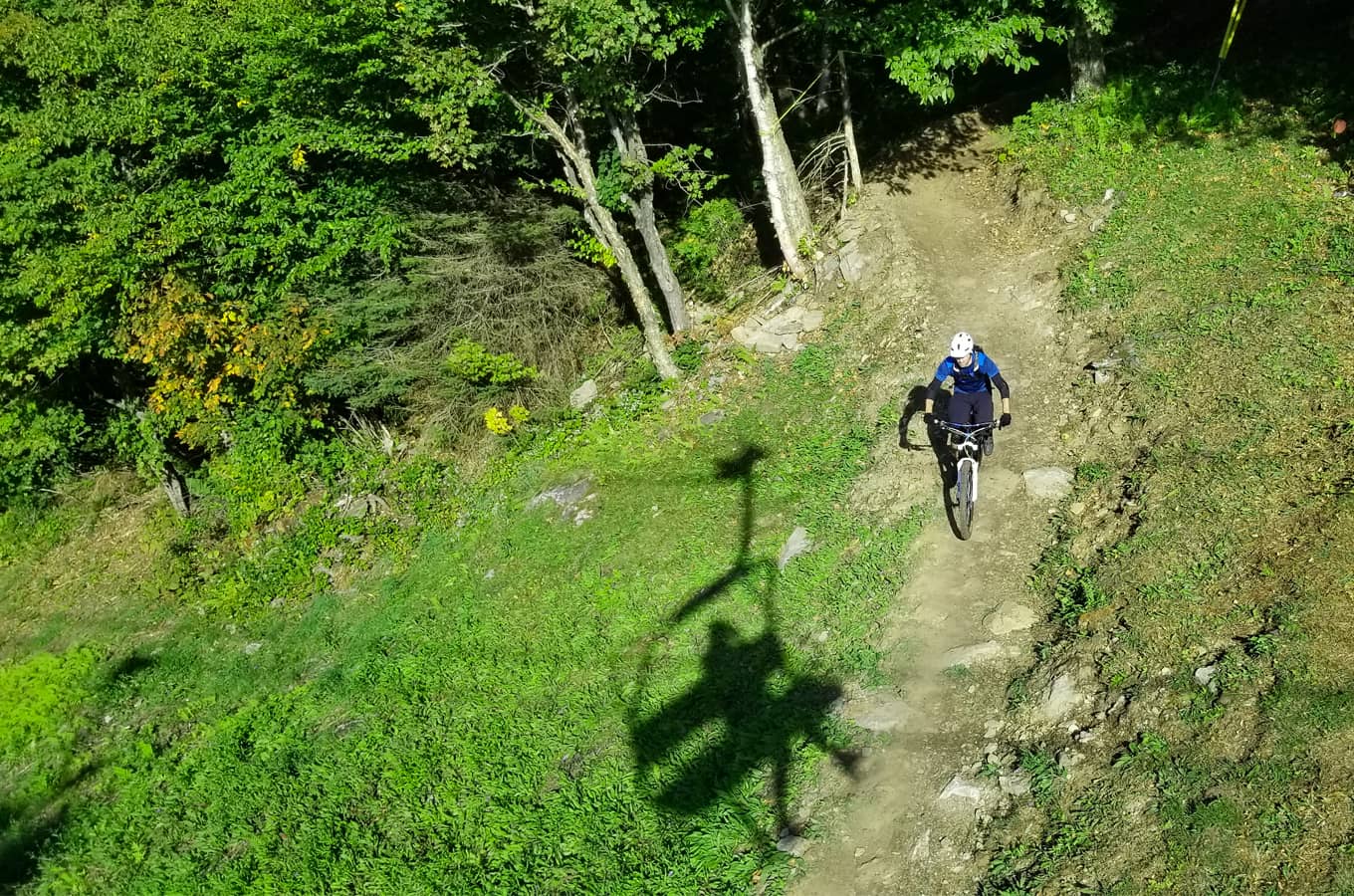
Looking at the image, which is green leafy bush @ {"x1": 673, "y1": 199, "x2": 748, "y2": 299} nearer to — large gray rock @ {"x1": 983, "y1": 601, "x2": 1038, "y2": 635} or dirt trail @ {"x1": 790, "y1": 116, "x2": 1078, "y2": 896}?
dirt trail @ {"x1": 790, "y1": 116, "x2": 1078, "y2": 896}

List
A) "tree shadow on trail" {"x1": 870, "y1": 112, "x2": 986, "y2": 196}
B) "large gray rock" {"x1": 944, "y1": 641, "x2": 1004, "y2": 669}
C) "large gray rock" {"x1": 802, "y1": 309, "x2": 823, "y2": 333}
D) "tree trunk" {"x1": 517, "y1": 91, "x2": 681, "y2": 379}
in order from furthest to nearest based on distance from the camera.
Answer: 1. "tree shadow on trail" {"x1": 870, "y1": 112, "x2": 986, "y2": 196}
2. "tree trunk" {"x1": 517, "y1": 91, "x2": 681, "y2": 379}
3. "large gray rock" {"x1": 802, "y1": 309, "x2": 823, "y2": 333}
4. "large gray rock" {"x1": 944, "y1": 641, "x2": 1004, "y2": 669}

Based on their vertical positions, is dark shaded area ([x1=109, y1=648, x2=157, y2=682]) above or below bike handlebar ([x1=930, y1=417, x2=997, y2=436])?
below

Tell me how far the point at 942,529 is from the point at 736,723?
11.1 ft

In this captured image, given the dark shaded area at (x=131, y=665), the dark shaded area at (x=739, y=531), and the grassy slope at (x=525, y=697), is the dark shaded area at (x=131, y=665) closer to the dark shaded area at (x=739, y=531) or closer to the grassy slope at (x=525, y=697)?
the grassy slope at (x=525, y=697)

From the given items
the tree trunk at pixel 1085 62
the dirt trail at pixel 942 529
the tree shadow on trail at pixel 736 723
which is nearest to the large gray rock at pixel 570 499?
the tree shadow on trail at pixel 736 723

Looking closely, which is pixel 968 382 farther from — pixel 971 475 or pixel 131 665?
pixel 131 665

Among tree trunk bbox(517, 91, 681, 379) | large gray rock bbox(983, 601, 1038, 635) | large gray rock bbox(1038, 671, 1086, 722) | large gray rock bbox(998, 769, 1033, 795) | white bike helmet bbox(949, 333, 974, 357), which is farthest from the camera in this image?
tree trunk bbox(517, 91, 681, 379)

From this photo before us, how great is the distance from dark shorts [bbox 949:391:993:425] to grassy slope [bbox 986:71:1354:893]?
5.08 ft

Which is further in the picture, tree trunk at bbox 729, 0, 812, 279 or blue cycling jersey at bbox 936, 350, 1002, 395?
tree trunk at bbox 729, 0, 812, 279

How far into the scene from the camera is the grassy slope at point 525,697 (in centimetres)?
843

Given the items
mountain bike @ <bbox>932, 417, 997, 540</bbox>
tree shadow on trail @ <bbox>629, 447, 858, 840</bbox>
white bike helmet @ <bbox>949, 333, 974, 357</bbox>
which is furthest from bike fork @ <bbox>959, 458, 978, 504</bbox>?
tree shadow on trail @ <bbox>629, 447, 858, 840</bbox>

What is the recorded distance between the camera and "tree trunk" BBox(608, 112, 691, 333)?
1570cm

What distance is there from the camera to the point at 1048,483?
10.2 m

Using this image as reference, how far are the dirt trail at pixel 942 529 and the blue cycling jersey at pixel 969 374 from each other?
1.55m
